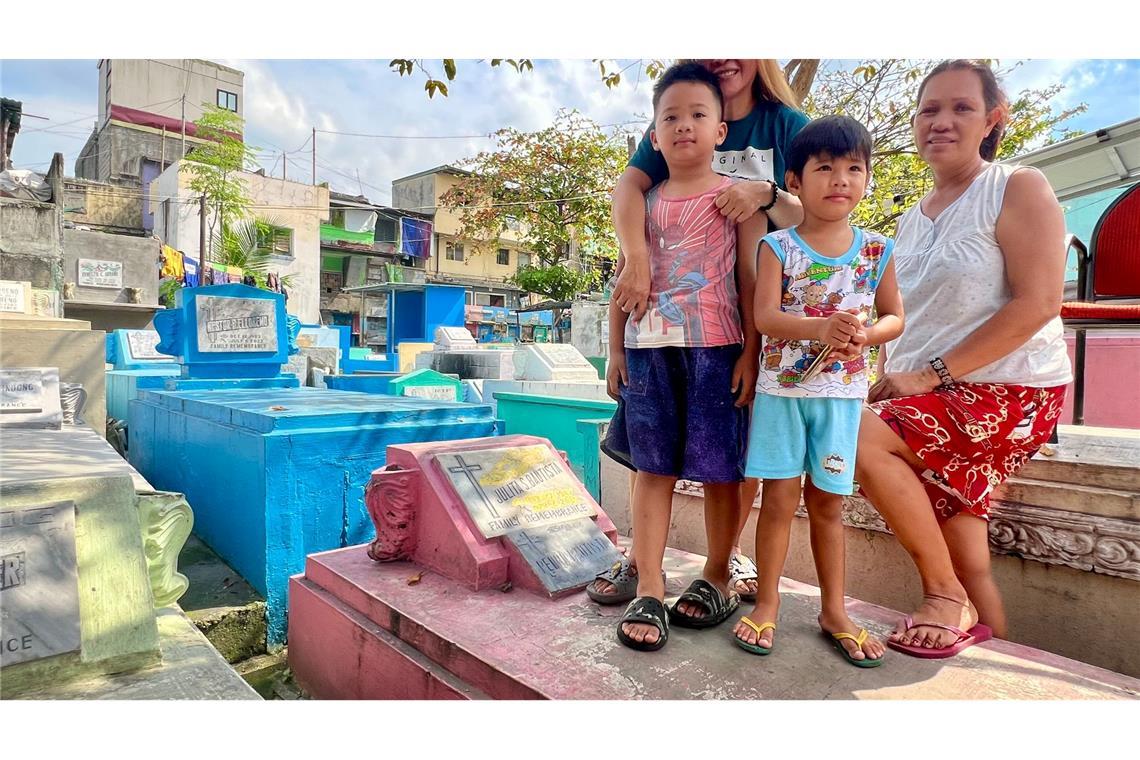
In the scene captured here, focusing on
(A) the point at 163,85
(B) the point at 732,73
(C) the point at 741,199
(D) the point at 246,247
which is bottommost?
(C) the point at 741,199

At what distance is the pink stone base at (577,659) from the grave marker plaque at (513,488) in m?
0.31

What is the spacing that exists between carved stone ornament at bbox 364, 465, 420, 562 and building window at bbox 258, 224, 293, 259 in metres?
18.1

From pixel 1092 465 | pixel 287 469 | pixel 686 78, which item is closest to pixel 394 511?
pixel 287 469

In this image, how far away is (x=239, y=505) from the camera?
3.37m

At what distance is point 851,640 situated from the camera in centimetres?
172

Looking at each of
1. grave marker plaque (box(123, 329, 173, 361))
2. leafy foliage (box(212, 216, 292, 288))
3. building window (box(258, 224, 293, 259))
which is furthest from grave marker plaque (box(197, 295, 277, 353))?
building window (box(258, 224, 293, 259))

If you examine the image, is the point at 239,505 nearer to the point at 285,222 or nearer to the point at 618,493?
the point at 618,493

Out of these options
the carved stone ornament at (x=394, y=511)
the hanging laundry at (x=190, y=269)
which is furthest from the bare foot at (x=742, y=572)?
the hanging laundry at (x=190, y=269)

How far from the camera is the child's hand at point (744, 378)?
1.88m

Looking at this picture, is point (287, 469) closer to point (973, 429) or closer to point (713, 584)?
point (713, 584)

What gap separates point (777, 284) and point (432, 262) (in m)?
30.0

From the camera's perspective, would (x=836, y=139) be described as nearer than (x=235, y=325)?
Yes

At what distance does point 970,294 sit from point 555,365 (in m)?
5.83

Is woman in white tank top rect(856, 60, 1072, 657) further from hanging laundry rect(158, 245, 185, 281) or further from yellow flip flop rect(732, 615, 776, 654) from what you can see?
hanging laundry rect(158, 245, 185, 281)
